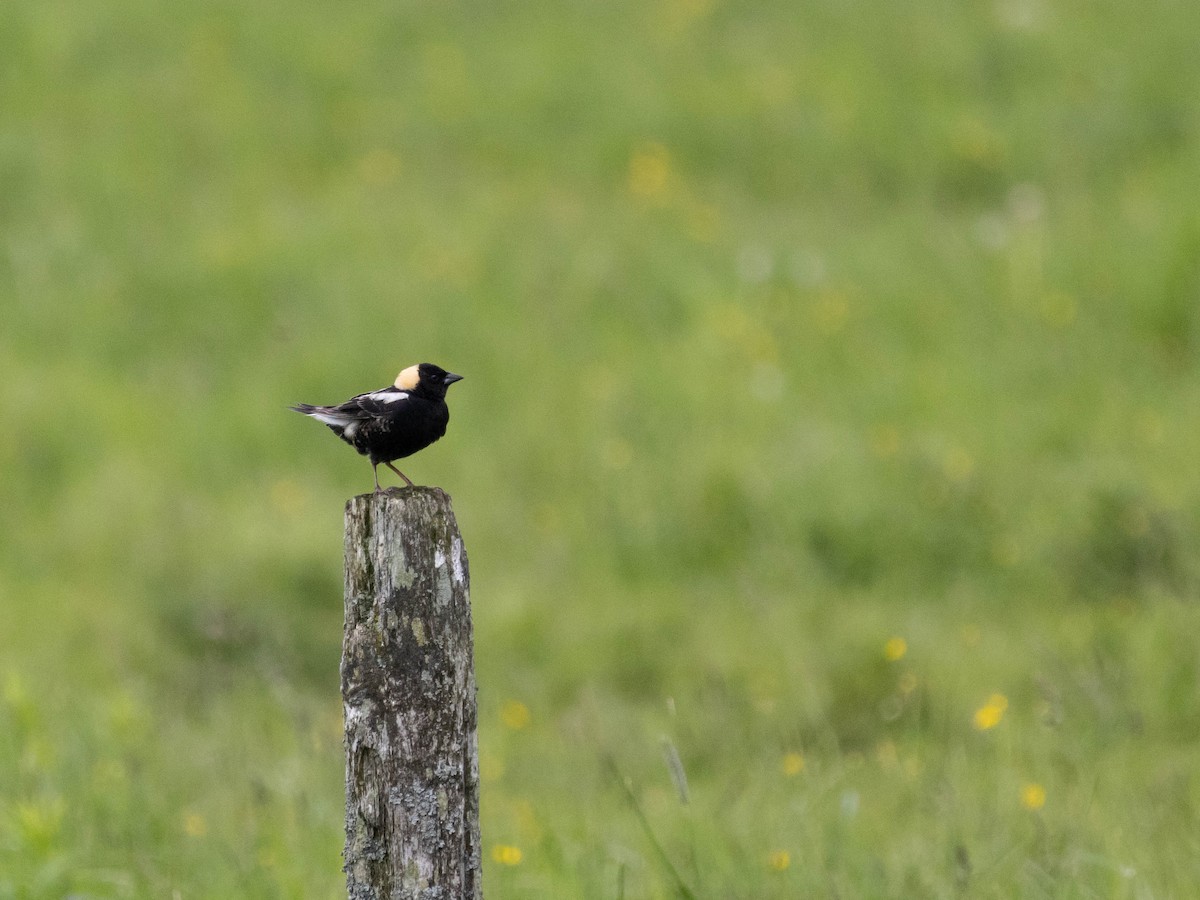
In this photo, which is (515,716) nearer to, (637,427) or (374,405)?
(637,427)

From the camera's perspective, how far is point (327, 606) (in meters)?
8.03

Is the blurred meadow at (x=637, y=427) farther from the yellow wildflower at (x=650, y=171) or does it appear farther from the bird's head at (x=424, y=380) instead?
the bird's head at (x=424, y=380)

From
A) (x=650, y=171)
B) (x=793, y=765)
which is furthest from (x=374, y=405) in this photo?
(x=650, y=171)

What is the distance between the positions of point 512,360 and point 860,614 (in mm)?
3913

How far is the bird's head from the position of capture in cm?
373

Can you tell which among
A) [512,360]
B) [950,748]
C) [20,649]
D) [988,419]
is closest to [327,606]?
[20,649]

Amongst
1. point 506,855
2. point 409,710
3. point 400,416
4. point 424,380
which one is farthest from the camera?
point 506,855

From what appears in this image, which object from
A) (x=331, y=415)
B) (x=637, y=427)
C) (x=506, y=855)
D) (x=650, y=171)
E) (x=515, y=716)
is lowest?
(x=506, y=855)

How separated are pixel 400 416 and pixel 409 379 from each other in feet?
0.59

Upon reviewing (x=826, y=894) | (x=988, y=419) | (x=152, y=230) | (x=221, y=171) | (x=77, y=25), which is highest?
(x=77, y=25)

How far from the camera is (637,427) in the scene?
9.38 meters

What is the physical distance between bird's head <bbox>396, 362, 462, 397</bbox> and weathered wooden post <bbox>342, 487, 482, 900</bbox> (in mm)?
853

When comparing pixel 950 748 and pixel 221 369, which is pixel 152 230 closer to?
pixel 221 369

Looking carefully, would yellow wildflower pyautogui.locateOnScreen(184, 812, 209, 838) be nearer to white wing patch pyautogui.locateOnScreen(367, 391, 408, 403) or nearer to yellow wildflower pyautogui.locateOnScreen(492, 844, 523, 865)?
yellow wildflower pyautogui.locateOnScreen(492, 844, 523, 865)
